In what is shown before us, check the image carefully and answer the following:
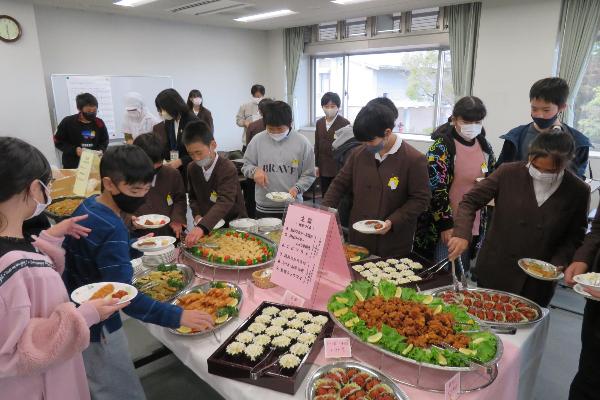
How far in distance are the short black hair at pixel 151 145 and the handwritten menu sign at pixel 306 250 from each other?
1.07 metres

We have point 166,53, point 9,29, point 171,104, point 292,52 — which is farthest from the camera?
point 292,52

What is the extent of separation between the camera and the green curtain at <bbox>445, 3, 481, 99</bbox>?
18.2ft

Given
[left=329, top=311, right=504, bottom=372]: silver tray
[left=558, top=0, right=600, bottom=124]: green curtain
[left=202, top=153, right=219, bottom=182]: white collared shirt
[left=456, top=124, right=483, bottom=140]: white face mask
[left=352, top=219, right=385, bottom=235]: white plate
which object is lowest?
[left=329, top=311, right=504, bottom=372]: silver tray

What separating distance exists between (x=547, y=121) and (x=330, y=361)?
7.06ft

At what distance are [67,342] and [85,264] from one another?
0.43m

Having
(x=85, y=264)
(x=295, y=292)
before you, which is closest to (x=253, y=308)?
(x=295, y=292)


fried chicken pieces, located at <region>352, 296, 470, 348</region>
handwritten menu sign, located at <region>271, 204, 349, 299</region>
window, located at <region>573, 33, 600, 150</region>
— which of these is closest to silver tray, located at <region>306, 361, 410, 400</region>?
fried chicken pieces, located at <region>352, 296, 470, 348</region>

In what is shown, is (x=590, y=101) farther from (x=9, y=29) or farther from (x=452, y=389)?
(x=9, y=29)

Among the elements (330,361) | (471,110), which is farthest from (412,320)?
(471,110)

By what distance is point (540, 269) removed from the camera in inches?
64.4

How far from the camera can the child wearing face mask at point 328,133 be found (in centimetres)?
470

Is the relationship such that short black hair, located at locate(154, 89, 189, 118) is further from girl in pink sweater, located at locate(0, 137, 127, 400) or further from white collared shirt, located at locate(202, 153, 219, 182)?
girl in pink sweater, located at locate(0, 137, 127, 400)

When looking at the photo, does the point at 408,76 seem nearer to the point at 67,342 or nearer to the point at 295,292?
the point at 295,292

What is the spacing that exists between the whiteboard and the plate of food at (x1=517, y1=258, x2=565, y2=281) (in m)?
6.14
